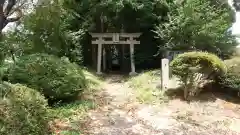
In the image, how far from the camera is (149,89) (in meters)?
8.62

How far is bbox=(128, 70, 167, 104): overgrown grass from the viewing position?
25.6 ft

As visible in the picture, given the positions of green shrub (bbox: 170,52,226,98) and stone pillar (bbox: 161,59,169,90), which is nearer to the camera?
green shrub (bbox: 170,52,226,98)

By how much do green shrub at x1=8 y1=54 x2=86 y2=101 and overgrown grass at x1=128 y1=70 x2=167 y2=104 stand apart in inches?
71.8

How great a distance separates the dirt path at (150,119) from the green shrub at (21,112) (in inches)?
44.8

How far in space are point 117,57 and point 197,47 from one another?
5095 millimetres

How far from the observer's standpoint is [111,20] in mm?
13227

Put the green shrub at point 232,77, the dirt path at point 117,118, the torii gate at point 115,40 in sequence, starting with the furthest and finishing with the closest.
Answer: the torii gate at point 115,40, the green shrub at point 232,77, the dirt path at point 117,118

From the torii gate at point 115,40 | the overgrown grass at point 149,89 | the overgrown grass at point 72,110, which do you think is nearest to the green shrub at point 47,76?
the overgrown grass at point 72,110

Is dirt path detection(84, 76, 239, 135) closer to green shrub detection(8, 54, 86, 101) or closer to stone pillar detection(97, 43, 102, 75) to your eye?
green shrub detection(8, 54, 86, 101)

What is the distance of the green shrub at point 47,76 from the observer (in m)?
6.86

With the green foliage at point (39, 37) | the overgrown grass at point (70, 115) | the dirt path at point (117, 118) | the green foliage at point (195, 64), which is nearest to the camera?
the overgrown grass at point (70, 115)

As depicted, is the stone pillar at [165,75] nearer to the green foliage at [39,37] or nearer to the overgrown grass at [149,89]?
the overgrown grass at [149,89]

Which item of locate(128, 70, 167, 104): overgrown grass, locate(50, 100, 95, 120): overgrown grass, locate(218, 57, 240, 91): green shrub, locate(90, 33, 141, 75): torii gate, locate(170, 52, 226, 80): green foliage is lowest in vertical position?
locate(50, 100, 95, 120): overgrown grass

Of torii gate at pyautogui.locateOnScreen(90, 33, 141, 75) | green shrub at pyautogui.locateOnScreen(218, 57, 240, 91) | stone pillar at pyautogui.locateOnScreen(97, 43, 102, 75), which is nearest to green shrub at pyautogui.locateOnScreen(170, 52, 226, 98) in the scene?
green shrub at pyautogui.locateOnScreen(218, 57, 240, 91)
